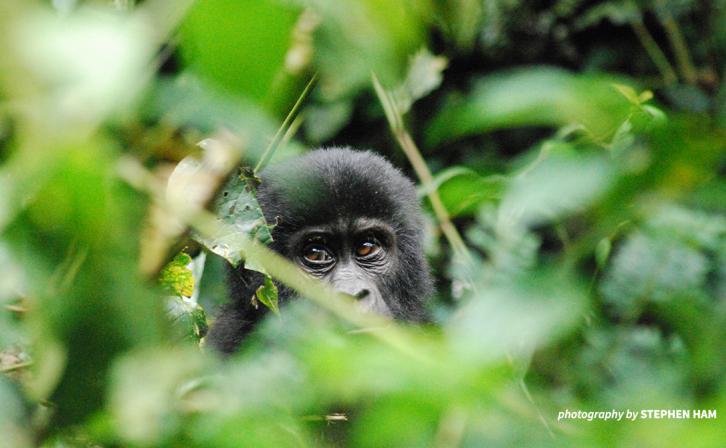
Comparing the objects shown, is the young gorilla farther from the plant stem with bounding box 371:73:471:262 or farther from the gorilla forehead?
the plant stem with bounding box 371:73:471:262

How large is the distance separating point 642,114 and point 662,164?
0.34 meters

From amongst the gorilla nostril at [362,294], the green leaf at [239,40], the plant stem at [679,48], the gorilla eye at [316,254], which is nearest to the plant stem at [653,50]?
the plant stem at [679,48]

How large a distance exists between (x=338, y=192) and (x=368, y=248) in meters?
0.28

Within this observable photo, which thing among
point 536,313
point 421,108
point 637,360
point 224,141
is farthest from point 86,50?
point 421,108

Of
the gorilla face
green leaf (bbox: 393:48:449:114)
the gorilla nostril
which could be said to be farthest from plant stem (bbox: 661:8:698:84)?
the gorilla nostril

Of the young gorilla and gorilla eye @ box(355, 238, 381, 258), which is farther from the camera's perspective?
gorilla eye @ box(355, 238, 381, 258)

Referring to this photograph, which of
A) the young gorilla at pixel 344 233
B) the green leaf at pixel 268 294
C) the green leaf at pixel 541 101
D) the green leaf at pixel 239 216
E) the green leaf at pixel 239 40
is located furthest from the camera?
the young gorilla at pixel 344 233

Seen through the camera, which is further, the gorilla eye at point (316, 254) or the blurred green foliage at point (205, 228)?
the gorilla eye at point (316, 254)

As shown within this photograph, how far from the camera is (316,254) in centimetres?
338

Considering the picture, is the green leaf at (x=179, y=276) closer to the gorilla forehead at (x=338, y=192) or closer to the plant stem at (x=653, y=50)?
the gorilla forehead at (x=338, y=192)

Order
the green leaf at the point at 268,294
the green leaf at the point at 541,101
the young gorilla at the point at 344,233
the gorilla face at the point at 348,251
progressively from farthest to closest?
1. the gorilla face at the point at 348,251
2. the young gorilla at the point at 344,233
3. the green leaf at the point at 268,294
4. the green leaf at the point at 541,101

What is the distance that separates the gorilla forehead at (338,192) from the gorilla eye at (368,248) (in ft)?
0.36

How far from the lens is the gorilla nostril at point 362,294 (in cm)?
295

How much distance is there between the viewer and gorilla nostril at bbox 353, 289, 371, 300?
2949 millimetres
